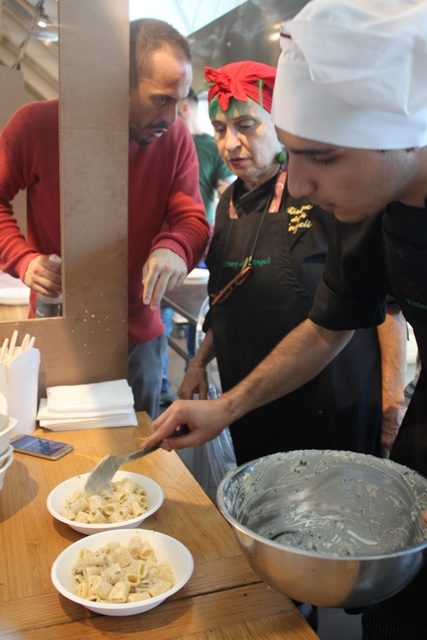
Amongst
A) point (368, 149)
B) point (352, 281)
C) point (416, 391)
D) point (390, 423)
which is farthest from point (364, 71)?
point (390, 423)

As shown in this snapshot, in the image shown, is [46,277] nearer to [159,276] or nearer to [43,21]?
[159,276]

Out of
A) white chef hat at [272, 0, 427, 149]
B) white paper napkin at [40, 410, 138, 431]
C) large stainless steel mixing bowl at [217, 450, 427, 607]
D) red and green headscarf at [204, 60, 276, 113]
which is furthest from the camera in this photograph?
red and green headscarf at [204, 60, 276, 113]

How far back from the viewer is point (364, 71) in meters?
0.79

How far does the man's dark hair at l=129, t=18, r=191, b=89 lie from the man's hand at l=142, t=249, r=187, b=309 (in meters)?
0.49

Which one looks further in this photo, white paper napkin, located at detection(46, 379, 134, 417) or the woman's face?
the woman's face

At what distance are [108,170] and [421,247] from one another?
807 mm

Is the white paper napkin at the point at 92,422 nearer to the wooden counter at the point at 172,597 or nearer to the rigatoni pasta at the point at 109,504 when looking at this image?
the wooden counter at the point at 172,597

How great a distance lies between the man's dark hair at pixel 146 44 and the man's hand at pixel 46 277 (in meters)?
0.52

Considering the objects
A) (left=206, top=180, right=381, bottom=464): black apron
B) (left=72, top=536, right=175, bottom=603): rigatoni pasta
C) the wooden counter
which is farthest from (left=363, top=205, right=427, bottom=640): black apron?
(left=72, top=536, right=175, bottom=603): rigatoni pasta

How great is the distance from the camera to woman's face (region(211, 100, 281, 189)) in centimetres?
163

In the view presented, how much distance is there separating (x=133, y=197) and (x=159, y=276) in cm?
42

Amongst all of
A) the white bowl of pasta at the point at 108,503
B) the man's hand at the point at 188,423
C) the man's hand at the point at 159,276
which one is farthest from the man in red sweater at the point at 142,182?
the white bowl of pasta at the point at 108,503

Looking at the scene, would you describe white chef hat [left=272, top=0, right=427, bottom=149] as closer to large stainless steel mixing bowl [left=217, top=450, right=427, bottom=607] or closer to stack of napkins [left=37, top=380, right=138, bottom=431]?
large stainless steel mixing bowl [left=217, top=450, right=427, bottom=607]

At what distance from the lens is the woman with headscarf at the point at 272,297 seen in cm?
158
